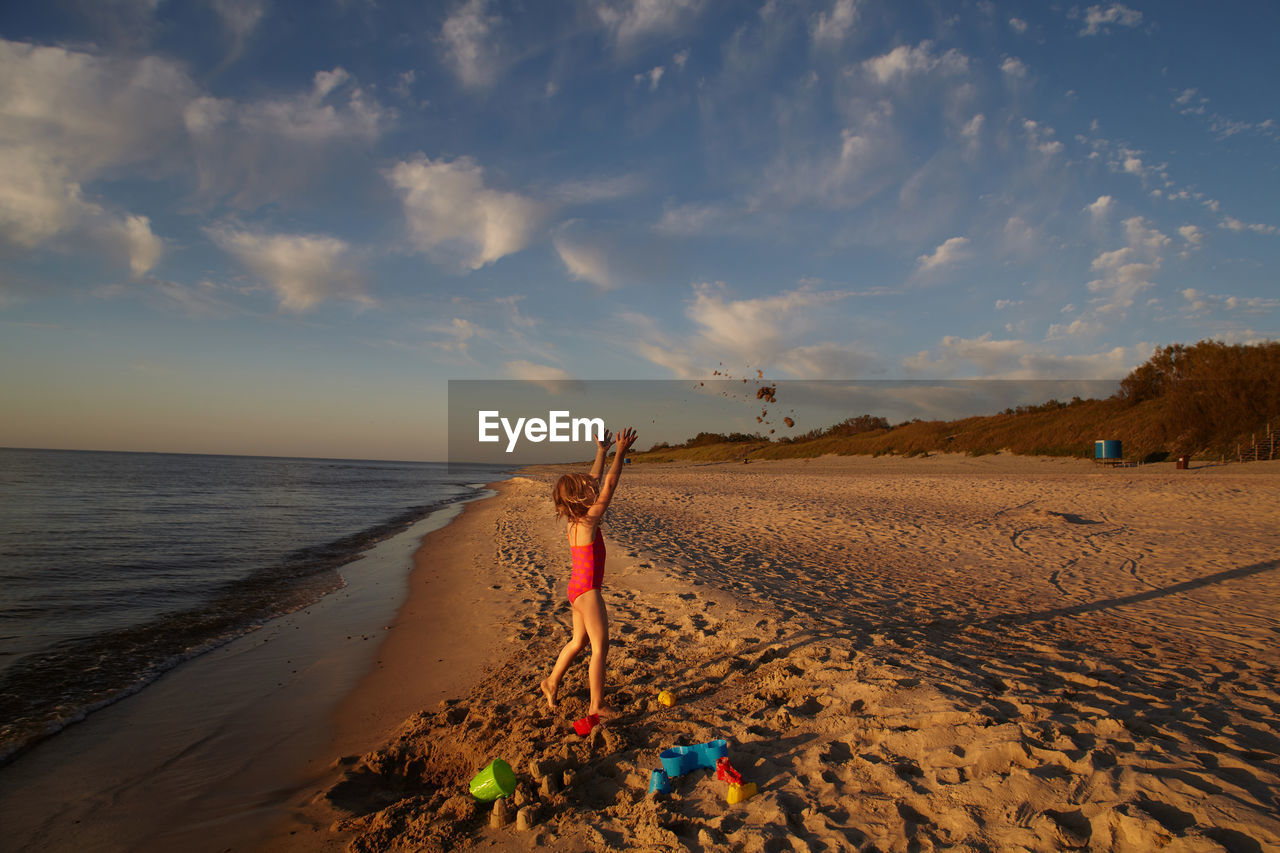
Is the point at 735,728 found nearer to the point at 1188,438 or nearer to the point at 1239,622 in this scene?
the point at 1239,622

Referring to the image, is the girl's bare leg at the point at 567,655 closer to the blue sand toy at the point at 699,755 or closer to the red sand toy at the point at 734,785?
the blue sand toy at the point at 699,755

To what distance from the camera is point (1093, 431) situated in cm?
2825

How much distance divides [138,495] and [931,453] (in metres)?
40.1

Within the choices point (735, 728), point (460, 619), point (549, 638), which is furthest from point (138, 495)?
point (735, 728)

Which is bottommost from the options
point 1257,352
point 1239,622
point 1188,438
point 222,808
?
point 222,808

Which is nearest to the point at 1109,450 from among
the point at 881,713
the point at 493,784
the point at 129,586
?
the point at 881,713

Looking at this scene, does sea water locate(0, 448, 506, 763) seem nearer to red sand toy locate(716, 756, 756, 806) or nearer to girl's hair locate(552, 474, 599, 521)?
girl's hair locate(552, 474, 599, 521)

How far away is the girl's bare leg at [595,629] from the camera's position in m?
3.61

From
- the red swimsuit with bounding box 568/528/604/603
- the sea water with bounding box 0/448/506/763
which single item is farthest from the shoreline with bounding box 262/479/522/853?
the sea water with bounding box 0/448/506/763

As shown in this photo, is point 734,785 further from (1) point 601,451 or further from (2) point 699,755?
(1) point 601,451

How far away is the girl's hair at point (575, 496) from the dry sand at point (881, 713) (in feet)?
4.38

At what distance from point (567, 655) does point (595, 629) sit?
427mm

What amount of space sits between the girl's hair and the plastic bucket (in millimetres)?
1392

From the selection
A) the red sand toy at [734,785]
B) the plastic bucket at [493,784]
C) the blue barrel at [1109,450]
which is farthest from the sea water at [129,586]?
the blue barrel at [1109,450]
